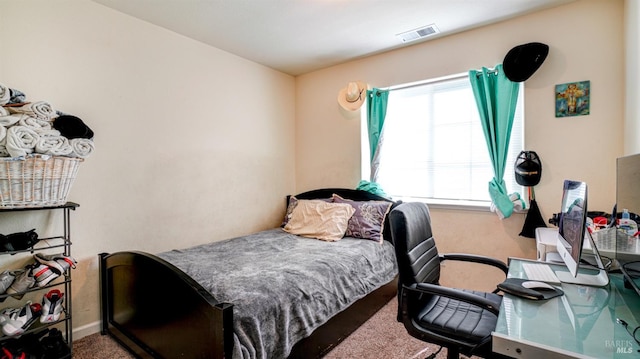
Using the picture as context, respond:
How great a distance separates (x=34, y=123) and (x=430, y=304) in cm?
243

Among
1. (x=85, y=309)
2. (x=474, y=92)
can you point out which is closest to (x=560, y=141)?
(x=474, y=92)

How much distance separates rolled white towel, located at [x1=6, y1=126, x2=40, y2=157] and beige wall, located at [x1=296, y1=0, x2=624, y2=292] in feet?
9.56

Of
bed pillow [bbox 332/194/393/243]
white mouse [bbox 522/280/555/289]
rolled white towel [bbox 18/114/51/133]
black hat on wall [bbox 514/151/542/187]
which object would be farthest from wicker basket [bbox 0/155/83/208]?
black hat on wall [bbox 514/151/542/187]

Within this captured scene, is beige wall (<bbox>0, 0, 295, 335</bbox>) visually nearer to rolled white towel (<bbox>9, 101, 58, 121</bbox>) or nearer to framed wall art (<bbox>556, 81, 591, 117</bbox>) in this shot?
rolled white towel (<bbox>9, 101, 58, 121</bbox>)

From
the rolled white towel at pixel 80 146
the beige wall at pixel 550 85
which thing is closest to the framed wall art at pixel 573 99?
the beige wall at pixel 550 85

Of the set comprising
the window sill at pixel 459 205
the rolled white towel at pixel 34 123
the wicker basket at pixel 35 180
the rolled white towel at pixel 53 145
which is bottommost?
the window sill at pixel 459 205

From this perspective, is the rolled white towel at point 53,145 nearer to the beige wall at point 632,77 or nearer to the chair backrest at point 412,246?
the chair backrest at point 412,246

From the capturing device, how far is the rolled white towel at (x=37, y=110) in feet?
5.60

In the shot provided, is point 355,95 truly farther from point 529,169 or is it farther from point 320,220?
point 529,169

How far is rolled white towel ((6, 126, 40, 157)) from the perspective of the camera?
160cm

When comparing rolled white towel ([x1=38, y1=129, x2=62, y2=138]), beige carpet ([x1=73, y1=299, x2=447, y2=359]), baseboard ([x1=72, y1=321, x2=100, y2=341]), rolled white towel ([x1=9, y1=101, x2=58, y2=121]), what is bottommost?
beige carpet ([x1=73, y1=299, x2=447, y2=359])

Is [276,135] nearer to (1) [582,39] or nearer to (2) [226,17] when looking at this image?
(2) [226,17]

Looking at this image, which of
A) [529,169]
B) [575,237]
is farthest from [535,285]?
[529,169]

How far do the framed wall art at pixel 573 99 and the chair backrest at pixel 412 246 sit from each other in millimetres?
1573
